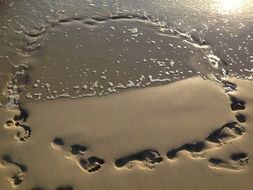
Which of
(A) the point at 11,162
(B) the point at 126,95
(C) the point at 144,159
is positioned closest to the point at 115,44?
(B) the point at 126,95

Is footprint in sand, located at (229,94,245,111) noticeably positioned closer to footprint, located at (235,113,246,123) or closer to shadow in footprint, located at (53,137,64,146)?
footprint, located at (235,113,246,123)

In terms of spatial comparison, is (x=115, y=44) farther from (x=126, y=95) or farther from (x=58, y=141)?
(x=58, y=141)

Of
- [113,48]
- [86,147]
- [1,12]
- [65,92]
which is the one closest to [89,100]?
[65,92]

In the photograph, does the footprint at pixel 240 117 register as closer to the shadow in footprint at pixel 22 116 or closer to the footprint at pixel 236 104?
the footprint at pixel 236 104

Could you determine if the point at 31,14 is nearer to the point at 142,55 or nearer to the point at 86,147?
the point at 142,55

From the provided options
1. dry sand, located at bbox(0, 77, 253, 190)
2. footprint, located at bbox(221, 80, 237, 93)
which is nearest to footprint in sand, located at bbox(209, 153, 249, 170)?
dry sand, located at bbox(0, 77, 253, 190)

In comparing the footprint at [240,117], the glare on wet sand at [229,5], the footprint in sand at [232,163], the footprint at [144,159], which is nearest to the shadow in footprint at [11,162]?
the footprint at [144,159]
